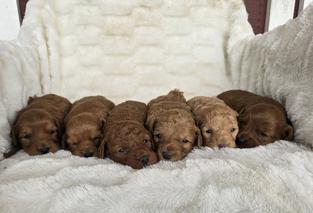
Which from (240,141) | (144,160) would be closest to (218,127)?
(240,141)

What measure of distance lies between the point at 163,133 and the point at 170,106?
0.78 feet

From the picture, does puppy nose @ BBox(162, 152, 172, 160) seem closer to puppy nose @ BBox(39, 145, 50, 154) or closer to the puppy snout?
the puppy snout

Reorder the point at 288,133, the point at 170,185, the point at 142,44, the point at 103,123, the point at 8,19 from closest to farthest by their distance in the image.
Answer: the point at 170,185
the point at 288,133
the point at 103,123
the point at 142,44
the point at 8,19

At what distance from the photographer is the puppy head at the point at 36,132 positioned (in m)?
1.47

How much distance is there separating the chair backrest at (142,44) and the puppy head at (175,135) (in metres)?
0.77

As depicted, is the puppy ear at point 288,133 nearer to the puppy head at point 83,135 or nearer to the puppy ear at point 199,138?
the puppy ear at point 199,138

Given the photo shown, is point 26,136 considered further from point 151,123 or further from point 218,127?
point 218,127

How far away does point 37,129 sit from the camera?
1.52 meters

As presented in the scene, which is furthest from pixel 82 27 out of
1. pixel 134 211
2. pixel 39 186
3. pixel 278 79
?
pixel 134 211

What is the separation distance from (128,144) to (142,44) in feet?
3.42

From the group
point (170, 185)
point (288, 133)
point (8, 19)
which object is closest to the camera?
point (170, 185)

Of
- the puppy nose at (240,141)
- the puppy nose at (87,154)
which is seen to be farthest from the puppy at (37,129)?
the puppy nose at (240,141)

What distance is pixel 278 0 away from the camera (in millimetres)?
2525

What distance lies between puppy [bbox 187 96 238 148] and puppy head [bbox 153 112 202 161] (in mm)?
57
